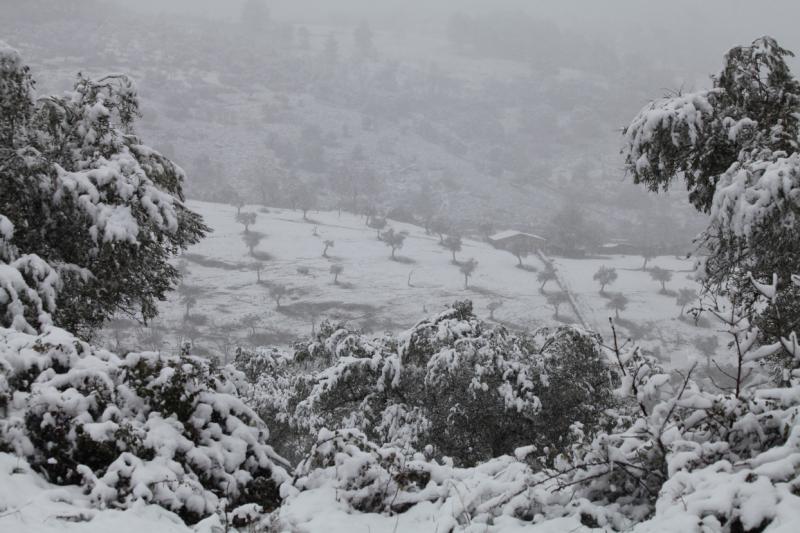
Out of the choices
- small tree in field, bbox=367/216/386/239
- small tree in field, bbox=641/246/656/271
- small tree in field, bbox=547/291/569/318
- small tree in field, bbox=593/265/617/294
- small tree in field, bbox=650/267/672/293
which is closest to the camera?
small tree in field, bbox=547/291/569/318

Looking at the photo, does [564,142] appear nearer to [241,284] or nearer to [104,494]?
[241,284]

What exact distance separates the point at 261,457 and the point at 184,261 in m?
67.3

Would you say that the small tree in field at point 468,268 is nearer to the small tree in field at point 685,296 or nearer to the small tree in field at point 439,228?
the small tree in field at point 439,228

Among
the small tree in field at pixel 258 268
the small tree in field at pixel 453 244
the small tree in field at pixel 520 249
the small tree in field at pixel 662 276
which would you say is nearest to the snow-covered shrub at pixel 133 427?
the small tree in field at pixel 258 268

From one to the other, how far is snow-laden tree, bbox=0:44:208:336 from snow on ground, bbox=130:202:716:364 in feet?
148

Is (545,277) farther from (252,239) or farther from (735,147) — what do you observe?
(735,147)

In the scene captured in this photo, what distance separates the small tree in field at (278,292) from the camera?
6166 centimetres

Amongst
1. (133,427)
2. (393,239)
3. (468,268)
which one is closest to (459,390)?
(133,427)

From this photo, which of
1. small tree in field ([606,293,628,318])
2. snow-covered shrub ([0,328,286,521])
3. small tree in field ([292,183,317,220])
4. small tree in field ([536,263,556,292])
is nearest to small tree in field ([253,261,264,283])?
small tree in field ([536,263,556,292])

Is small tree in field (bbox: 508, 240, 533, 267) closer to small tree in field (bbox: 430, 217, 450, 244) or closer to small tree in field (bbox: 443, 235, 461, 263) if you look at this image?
small tree in field (bbox: 443, 235, 461, 263)

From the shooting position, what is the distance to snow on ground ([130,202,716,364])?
5795 centimetres

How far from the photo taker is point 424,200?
120m

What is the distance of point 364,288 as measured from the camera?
65.7 m

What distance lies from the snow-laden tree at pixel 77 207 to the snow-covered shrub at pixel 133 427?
225cm
